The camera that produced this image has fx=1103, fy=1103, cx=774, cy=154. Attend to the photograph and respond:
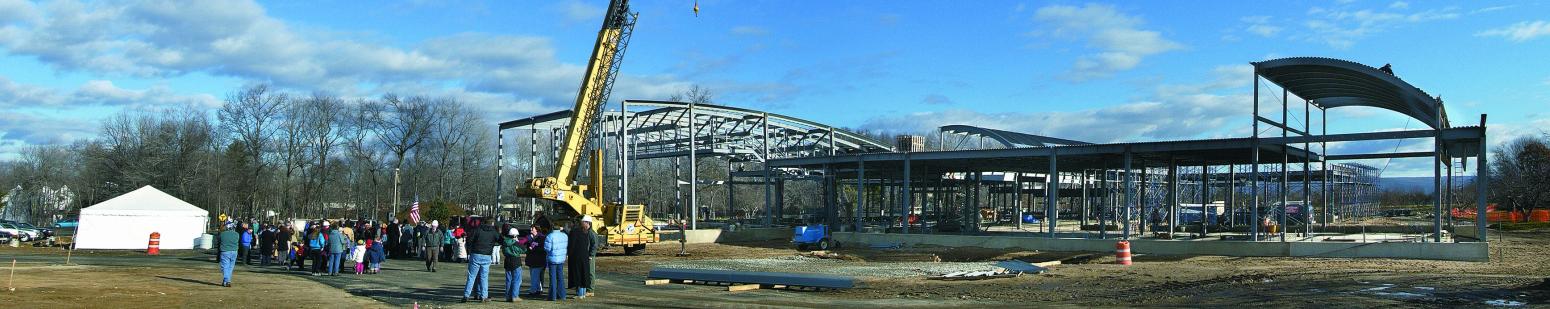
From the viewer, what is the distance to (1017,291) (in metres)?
17.4

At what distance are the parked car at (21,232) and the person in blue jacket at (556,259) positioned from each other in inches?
1392

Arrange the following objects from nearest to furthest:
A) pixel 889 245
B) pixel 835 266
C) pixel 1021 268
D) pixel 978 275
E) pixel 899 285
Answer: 1. pixel 899 285
2. pixel 978 275
3. pixel 1021 268
4. pixel 835 266
5. pixel 889 245

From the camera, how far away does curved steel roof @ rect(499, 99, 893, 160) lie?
4469 centimetres

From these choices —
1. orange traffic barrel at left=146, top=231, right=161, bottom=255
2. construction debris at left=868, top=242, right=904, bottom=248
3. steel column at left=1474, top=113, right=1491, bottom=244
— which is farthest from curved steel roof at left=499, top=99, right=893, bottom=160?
steel column at left=1474, top=113, right=1491, bottom=244

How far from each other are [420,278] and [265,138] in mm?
53349

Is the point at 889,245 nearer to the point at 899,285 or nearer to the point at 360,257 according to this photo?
the point at 899,285

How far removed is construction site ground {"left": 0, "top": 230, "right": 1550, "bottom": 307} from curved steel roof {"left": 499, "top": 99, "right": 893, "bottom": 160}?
1740cm

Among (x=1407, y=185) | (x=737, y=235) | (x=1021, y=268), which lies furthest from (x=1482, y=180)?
(x=1407, y=185)

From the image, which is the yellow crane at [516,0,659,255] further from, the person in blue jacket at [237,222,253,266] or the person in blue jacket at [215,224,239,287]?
the person in blue jacket at [215,224,239,287]

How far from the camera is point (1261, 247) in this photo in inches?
1078

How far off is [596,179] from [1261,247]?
61.0ft

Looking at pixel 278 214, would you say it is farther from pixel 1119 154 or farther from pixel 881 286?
pixel 881 286

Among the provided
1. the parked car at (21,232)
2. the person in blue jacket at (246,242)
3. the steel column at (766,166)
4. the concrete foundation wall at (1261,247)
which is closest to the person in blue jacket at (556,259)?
the person in blue jacket at (246,242)

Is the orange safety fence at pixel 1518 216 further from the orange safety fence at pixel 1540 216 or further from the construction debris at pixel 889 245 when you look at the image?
the construction debris at pixel 889 245
